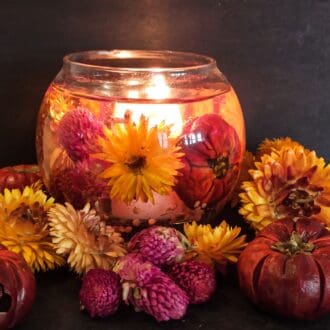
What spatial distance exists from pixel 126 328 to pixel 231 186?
0.24 m

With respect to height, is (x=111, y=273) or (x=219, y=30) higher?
(x=219, y=30)

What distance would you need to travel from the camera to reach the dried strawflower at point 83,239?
613mm

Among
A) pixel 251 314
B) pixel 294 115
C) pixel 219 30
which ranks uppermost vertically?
pixel 219 30

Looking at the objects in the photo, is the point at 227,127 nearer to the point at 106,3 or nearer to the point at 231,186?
the point at 231,186

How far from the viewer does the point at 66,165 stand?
679 millimetres

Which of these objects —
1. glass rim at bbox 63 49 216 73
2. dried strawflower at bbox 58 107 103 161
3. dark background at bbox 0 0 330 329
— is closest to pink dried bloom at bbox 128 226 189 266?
dried strawflower at bbox 58 107 103 161

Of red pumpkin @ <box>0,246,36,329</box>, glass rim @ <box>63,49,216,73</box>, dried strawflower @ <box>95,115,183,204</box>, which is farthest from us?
glass rim @ <box>63,49,216,73</box>

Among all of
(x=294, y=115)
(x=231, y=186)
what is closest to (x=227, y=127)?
(x=231, y=186)

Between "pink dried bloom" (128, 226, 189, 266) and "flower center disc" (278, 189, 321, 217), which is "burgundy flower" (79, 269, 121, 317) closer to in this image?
"pink dried bloom" (128, 226, 189, 266)

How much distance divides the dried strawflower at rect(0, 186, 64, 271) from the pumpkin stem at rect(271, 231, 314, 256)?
0.78 ft

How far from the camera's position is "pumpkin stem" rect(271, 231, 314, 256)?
568 mm

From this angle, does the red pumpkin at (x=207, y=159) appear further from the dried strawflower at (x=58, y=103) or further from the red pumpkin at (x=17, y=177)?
the red pumpkin at (x=17, y=177)

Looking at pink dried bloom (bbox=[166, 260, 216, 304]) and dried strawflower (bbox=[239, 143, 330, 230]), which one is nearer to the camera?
pink dried bloom (bbox=[166, 260, 216, 304])

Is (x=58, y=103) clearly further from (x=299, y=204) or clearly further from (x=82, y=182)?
(x=299, y=204)
